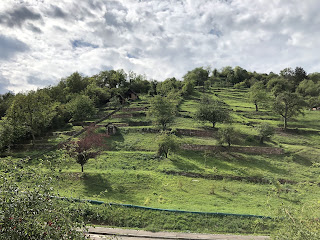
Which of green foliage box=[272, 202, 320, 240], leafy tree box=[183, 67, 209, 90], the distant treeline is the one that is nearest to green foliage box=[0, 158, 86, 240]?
green foliage box=[272, 202, 320, 240]

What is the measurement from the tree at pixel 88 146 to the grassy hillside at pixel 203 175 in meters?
1.58

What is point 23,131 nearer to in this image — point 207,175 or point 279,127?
point 207,175

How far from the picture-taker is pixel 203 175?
25.9 m

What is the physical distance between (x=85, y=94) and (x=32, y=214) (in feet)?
213

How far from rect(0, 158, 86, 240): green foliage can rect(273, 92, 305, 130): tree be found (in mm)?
47308

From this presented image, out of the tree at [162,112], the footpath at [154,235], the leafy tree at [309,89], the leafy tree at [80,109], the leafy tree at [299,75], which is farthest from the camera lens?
the leafy tree at [299,75]

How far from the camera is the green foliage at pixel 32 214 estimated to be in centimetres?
494

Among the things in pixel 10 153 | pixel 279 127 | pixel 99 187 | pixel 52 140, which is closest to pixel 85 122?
pixel 52 140

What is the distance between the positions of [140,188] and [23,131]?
27.0 meters

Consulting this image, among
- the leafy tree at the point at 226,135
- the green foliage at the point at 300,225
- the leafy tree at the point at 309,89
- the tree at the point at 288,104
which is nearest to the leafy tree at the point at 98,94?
the leafy tree at the point at 226,135

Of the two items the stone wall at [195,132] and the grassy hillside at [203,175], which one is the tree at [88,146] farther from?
the stone wall at [195,132]

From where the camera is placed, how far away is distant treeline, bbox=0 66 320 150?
121ft

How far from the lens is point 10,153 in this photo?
3325cm

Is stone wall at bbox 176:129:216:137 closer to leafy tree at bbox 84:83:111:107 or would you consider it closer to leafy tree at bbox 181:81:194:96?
leafy tree at bbox 84:83:111:107
